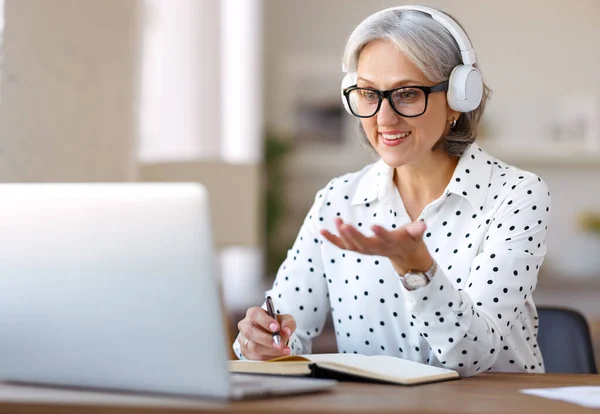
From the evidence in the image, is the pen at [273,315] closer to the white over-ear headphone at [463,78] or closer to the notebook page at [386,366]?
the notebook page at [386,366]

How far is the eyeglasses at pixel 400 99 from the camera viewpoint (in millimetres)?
1781

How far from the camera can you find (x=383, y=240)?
3.92 feet

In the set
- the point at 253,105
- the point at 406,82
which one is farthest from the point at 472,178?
the point at 253,105

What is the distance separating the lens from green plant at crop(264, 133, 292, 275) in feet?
19.4

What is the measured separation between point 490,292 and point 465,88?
419mm

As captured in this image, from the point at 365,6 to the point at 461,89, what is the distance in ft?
15.1

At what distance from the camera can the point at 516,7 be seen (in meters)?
6.13

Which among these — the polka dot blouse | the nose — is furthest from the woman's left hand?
the nose

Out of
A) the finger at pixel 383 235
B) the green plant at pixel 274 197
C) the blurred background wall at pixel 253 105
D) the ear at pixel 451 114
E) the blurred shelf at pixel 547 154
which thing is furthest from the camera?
the blurred shelf at pixel 547 154

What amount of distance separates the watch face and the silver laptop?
0.20 metres

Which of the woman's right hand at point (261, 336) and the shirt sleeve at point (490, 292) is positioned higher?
the shirt sleeve at point (490, 292)

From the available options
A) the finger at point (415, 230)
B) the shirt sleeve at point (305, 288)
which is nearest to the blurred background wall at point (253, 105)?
the shirt sleeve at point (305, 288)

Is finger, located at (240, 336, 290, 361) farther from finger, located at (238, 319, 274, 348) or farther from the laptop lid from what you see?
the laptop lid

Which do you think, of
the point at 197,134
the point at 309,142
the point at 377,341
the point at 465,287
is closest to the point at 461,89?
the point at 465,287
